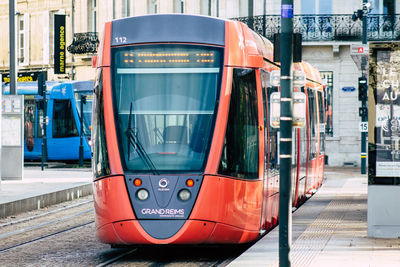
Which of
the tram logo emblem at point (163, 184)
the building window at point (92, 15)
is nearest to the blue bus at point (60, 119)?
the building window at point (92, 15)

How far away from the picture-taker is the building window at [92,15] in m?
48.3

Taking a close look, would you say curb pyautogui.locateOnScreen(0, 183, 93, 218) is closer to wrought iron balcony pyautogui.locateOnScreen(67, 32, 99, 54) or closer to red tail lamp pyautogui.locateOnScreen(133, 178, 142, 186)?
red tail lamp pyautogui.locateOnScreen(133, 178, 142, 186)

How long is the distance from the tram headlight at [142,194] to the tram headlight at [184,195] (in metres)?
0.40

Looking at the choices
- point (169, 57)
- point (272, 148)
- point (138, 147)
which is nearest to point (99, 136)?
point (138, 147)

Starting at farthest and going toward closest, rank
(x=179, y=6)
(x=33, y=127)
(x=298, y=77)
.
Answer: (x=179, y=6) < (x=33, y=127) < (x=298, y=77)

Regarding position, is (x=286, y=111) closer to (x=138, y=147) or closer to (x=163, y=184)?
(x=163, y=184)

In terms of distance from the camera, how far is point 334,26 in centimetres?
4028

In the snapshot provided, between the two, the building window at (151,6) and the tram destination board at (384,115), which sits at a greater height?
the building window at (151,6)

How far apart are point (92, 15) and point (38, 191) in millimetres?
28579

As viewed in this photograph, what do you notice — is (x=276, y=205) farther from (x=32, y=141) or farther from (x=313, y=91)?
(x=32, y=141)

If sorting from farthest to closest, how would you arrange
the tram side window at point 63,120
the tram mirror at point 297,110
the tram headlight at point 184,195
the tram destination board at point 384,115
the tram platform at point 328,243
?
the tram side window at point 63,120 → the tram destination board at point 384,115 → the tram headlight at point 184,195 → the tram platform at point 328,243 → the tram mirror at point 297,110

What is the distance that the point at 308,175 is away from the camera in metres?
20.6

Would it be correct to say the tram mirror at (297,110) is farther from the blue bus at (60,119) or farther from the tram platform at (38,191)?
the blue bus at (60,119)

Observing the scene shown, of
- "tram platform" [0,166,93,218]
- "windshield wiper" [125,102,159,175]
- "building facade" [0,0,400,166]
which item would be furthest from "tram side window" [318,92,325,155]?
"building facade" [0,0,400,166]
